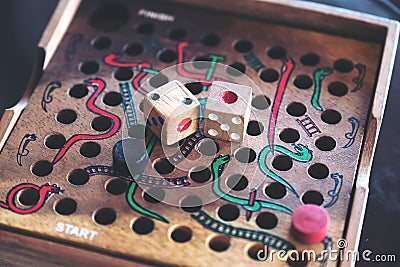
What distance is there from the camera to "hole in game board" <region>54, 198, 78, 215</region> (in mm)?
1024

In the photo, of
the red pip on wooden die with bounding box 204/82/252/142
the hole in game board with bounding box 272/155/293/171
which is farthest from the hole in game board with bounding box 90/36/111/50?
the hole in game board with bounding box 272/155/293/171

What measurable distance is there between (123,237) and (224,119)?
0.21 metres

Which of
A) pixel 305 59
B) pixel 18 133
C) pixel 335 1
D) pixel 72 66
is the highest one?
pixel 335 1

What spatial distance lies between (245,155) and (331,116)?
0.16m

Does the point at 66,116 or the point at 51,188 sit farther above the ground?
A: the point at 66,116

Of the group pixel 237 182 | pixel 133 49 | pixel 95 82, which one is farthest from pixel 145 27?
pixel 237 182

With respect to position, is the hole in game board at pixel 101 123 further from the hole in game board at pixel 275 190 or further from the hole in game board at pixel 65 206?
the hole in game board at pixel 275 190

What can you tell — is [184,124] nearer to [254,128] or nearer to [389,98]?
[254,128]

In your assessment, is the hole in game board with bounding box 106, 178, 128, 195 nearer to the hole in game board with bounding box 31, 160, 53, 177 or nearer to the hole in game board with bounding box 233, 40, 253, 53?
the hole in game board with bounding box 31, 160, 53, 177

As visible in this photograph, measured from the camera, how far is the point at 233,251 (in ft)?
3.17

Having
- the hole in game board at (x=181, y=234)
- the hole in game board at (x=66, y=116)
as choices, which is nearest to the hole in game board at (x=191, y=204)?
the hole in game board at (x=181, y=234)

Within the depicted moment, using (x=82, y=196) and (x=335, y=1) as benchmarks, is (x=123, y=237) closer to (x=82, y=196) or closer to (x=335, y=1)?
(x=82, y=196)

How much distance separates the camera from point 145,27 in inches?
49.5

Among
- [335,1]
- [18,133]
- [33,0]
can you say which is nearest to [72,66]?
[18,133]
